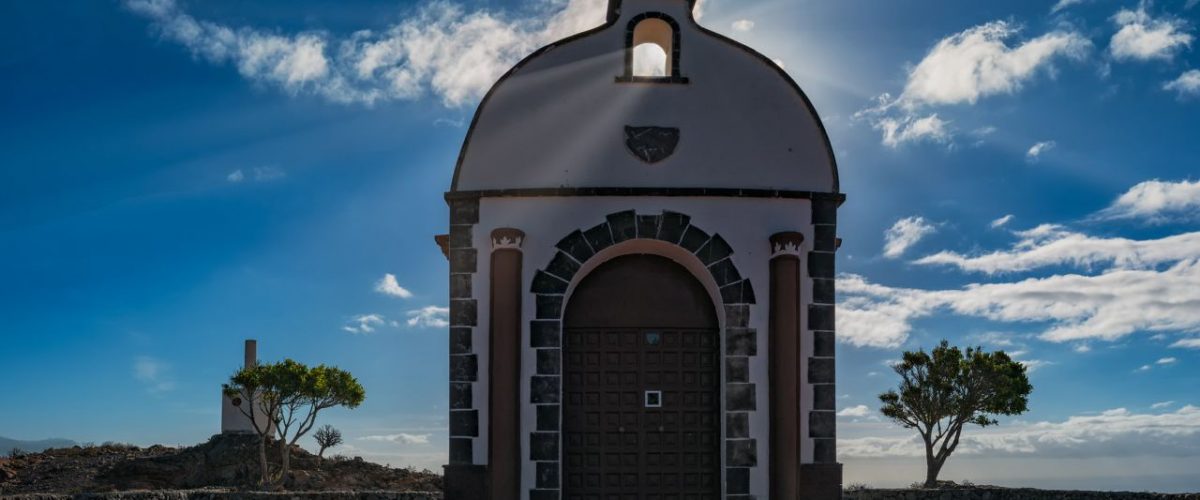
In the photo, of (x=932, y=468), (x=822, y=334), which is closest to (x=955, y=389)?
(x=932, y=468)

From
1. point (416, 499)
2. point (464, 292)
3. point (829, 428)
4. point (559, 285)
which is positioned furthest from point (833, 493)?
point (416, 499)

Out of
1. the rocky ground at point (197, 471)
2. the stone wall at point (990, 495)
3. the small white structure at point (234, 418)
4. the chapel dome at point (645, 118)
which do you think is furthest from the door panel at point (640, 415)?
the small white structure at point (234, 418)

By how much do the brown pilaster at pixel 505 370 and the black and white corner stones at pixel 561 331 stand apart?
25 cm

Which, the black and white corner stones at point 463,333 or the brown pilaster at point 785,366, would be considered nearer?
the brown pilaster at point 785,366

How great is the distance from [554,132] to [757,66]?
296 cm

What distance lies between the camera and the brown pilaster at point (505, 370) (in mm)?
14070

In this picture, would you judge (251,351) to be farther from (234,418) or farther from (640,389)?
(640,389)

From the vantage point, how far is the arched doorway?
48.2ft

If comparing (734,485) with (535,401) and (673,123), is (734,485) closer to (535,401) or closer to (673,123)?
(535,401)

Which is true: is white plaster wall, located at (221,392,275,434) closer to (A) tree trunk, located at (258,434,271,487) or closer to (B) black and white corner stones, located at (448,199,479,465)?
(A) tree trunk, located at (258,434,271,487)

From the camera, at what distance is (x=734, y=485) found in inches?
563

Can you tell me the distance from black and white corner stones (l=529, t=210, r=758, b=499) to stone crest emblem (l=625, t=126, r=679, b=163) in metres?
0.80

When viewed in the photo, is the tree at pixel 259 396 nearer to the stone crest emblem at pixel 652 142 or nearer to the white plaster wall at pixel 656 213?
the white plaster wall at pixel 656 213

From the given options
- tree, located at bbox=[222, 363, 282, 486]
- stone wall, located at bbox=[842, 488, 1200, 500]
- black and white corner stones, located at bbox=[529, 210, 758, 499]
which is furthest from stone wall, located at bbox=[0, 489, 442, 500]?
stone wall, located at bbox=[842, 488, 1200, 500]
